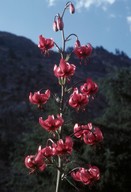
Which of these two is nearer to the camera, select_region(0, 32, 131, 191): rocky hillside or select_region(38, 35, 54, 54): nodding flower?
select_region(38, 35, 54, 54): nodding flower

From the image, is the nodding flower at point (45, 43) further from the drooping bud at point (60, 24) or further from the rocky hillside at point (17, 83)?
the rocky hillside at point (17, 83)

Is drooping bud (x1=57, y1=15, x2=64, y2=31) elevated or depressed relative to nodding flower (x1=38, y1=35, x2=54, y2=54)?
elevated

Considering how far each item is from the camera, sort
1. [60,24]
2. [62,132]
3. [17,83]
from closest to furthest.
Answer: [62,132] < [60,24] < [17,83]

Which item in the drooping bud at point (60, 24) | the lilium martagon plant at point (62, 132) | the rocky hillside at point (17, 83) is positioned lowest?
the lilium martagon plant at point (62, 132)

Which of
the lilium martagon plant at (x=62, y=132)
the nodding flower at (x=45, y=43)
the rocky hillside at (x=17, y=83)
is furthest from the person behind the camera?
the rocky hillside at (x=17, y=83)

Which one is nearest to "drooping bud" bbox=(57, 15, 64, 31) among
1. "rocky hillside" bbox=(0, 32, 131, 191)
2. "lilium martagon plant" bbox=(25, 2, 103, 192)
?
"lilium martagon plant" bbox=(25, 2, 103, 192)

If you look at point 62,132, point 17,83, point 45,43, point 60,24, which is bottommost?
point 62,132

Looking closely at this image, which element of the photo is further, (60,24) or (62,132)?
(60,24)

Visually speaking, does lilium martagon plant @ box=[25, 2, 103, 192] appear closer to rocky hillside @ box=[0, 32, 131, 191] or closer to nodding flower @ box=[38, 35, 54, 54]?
nodding flower @ box=[38, 35, 54, 54]

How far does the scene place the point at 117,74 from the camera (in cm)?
1240

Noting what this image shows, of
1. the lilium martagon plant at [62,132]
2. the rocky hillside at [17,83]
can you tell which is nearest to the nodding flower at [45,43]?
the lilium martagon plant at [62,132]

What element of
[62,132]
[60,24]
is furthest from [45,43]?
[62,132]

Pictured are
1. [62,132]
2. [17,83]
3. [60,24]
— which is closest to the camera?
[62,132]

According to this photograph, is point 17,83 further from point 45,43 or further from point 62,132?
point 62,132
